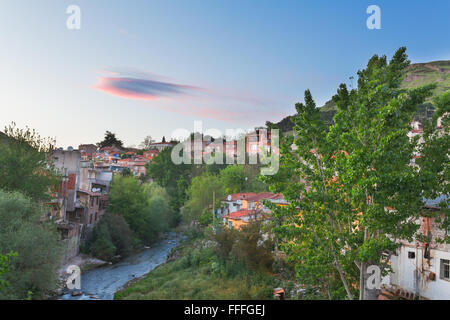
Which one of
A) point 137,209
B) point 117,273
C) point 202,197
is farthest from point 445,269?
point 202,197

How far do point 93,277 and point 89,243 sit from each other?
632 centimetres

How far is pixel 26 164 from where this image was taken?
22.5 m

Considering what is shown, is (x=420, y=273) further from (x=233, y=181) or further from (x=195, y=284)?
(x=233, y=181)

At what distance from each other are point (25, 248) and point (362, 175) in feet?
50.5

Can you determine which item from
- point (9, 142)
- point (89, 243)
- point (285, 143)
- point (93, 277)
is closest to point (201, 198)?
point (89, 243)

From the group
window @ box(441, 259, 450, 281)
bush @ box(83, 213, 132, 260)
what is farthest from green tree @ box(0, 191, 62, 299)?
window @ box(441, 259, 450, 281)

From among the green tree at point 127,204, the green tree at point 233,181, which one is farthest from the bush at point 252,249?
the green tree at point 233,181

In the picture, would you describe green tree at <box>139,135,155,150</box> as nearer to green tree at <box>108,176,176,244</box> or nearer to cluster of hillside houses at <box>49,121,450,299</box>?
cluster of hillside houses at <box>49,121,450,299</box>

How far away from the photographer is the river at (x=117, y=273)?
21542 millimetres

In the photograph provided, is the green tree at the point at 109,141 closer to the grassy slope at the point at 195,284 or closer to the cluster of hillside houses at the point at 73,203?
the cluster of hillside houses at the point at 73,203

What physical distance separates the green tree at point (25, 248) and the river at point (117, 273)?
3723 mm

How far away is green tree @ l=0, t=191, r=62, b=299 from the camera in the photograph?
51.0 feet

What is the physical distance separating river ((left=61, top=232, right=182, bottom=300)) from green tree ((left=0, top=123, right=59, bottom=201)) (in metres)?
6.75
